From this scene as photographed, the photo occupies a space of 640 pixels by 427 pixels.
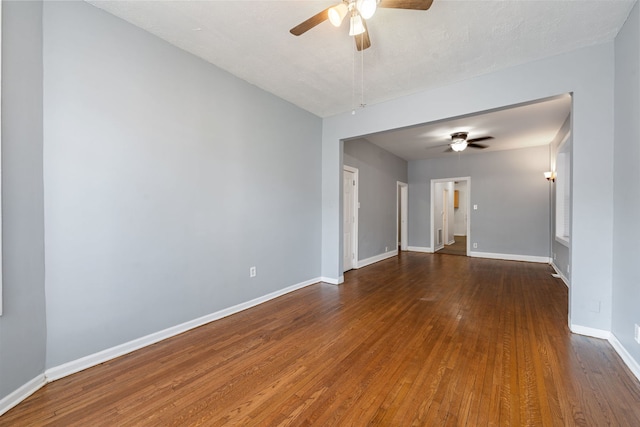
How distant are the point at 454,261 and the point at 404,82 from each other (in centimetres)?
466

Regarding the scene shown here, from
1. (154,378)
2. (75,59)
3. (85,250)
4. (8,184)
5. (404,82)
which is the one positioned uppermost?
(404,82)

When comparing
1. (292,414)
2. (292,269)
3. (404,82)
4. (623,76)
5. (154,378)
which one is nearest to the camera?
(292,414)

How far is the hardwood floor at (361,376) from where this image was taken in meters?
1.54

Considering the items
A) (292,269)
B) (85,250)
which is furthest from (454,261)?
(85,250)

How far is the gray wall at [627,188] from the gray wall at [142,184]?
341 centimetres

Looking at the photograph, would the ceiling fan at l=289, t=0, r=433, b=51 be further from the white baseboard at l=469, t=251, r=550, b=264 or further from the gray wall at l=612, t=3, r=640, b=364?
the white baseboard at l=469, t=251, r=550, b=264

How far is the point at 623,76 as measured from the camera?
221 centimetres

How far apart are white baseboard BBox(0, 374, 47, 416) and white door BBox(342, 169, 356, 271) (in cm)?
418

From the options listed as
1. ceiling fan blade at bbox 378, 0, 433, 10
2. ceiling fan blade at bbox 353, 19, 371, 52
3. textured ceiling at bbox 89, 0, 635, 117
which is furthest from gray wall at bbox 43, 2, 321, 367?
ceiling fan blade at bbox 378, 0, 433, 10

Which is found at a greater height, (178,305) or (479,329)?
(178,305)

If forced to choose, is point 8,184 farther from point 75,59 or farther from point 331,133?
point 331,133

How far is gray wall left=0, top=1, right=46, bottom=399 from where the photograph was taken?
1.59 meters

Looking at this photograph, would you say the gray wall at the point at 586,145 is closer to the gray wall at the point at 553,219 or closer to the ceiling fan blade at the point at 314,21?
the gray wall at the point at 553,219

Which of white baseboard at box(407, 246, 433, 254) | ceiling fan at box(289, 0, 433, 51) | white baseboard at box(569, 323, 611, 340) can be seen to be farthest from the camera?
white baseboard at box(407, 246, 433, 254)
